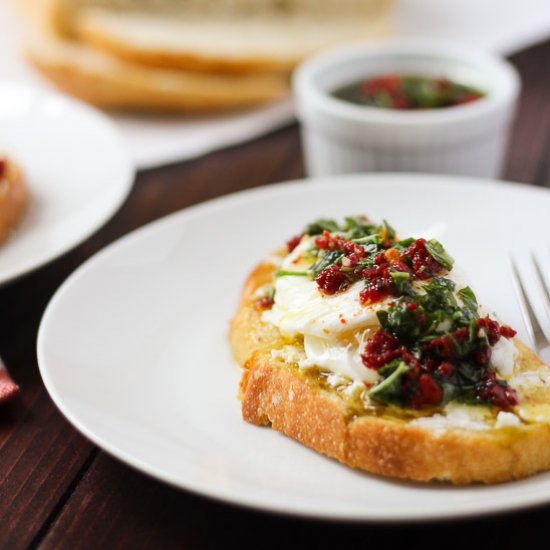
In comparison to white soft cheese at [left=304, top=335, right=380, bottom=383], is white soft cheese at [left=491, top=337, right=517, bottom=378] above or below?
below

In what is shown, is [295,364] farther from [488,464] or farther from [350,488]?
[488,464]

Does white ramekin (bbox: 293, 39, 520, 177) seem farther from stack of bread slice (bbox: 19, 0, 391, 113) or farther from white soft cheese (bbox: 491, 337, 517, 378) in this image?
white soft cheese (bbox: 491, 337, 517, 378)

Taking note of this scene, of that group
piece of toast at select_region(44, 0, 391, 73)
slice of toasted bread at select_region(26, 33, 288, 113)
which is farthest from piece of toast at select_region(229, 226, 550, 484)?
piece of toast at select_region(44, 0, 391, 73)

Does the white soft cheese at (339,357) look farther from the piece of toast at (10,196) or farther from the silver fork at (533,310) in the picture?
the piece of toast at (10,196)

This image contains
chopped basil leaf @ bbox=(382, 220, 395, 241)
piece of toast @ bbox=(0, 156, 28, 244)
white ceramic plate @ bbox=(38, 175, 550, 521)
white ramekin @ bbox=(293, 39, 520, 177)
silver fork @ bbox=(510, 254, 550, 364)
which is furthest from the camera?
white ramekin @ bbox=(293, 39, 520, 177)

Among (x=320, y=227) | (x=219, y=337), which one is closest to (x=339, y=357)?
(x=219, y=337)

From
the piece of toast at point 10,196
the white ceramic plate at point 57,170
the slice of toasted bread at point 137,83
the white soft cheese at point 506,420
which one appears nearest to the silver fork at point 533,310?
the white soft cheese at point 506,420

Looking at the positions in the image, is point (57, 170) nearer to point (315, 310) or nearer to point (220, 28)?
point (220, 28)
